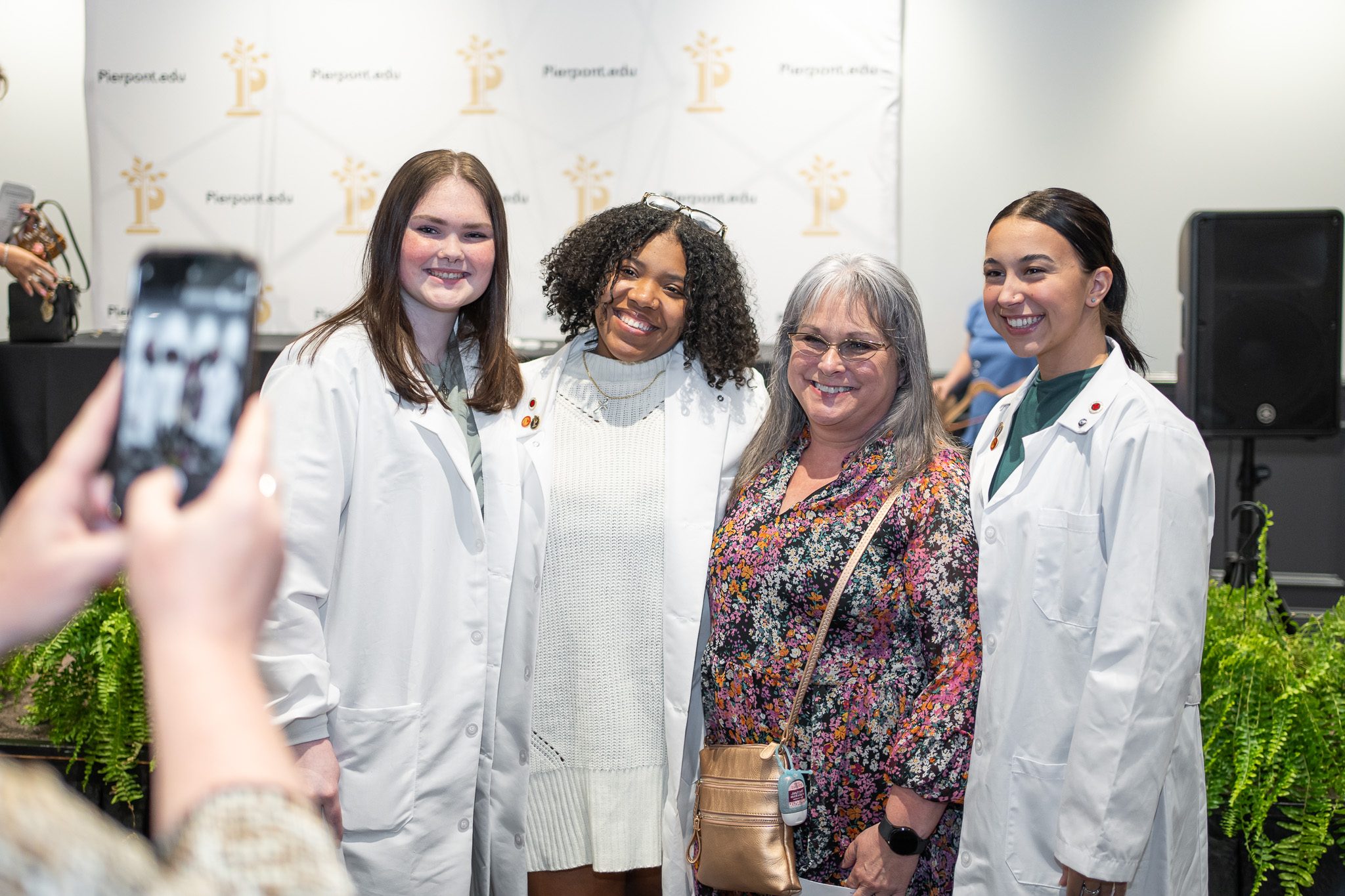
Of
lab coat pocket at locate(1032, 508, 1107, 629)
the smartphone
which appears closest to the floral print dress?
lab coat pocket at locate(1032, 508, 1107, 629)

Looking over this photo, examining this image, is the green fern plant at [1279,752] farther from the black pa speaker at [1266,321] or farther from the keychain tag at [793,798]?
the black pa speaker at [1266,321]

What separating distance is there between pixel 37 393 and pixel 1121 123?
4.96 meters

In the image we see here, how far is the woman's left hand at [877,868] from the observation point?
1.58 m

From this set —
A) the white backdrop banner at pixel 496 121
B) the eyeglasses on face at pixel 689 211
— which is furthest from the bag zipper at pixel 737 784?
the white backdrop banner at pixel 496 121

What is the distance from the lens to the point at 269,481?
1.88 feet

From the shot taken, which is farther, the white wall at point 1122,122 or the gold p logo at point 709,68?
the gold p logo at point 709,68

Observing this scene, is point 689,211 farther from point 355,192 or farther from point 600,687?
point 355,192

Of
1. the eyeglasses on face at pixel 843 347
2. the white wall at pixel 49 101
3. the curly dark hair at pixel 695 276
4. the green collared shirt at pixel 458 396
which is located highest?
the white wall at pixel 49 101

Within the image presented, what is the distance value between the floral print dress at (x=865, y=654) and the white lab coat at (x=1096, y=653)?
0.06 meters

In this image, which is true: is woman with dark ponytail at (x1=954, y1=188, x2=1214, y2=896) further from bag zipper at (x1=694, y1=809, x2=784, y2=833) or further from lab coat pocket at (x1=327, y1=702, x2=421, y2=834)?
lab coat pocket at (x1=327, y1=702, x2=421, y2=834)

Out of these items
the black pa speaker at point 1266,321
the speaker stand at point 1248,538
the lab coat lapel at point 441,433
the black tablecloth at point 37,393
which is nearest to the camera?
the lab coat lapel at point 441,433

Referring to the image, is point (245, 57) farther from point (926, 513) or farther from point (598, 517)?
point (926, 513)

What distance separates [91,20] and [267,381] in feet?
14.0

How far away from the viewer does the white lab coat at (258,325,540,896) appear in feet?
5.39
